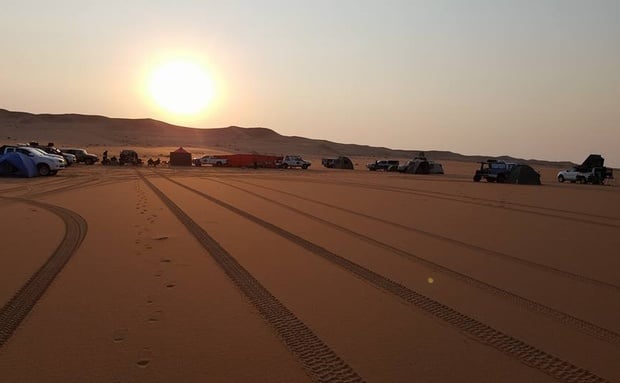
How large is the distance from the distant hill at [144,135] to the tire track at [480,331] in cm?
10678

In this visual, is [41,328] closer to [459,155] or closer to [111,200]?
[111,200]

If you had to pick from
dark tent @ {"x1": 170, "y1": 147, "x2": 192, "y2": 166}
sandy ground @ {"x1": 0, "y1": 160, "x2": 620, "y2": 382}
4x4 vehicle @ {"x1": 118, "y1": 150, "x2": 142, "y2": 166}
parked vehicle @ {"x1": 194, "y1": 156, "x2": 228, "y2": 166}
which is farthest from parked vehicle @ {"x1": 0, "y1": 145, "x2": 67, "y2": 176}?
parked vehicle @ {"x1": 194, "y1": 156, "x2": 228, "y2": 166}

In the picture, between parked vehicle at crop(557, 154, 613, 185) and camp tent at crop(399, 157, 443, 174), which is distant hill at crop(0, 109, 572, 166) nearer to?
camp tent at crop(399, 157, 443, 174)

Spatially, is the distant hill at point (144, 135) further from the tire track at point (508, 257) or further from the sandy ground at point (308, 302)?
the sandy ground at point (308, 302)

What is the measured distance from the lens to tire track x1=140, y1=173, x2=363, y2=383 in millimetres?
4652

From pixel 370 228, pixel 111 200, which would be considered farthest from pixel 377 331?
pixel 111 200

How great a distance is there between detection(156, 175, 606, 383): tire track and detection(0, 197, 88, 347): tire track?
3.90 meters

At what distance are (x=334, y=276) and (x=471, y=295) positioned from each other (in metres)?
1.83

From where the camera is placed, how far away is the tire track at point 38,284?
5.87m

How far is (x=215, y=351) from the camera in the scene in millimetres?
5145

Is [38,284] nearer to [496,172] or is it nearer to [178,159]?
[496,172]

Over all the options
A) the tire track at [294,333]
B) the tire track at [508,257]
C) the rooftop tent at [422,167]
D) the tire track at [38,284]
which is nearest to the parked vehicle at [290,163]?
the rooftop tent at [422,167]

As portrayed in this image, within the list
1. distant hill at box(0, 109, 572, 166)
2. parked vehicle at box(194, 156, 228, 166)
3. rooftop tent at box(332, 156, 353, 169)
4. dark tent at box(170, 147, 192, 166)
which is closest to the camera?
dark tent at box(170, 147, 192, 166)

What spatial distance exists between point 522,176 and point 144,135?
12214 centimetres
